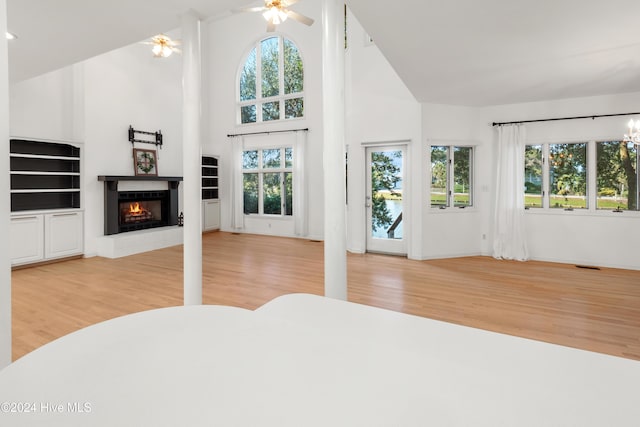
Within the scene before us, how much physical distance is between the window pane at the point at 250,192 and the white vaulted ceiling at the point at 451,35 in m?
4.84

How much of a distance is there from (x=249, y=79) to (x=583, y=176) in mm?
7502

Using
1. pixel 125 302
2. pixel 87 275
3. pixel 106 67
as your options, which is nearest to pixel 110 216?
pixel 87 275

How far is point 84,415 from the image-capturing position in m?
0.67

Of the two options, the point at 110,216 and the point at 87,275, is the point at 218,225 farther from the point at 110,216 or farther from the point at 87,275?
the point at 87,275

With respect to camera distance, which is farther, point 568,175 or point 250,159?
point 250,159

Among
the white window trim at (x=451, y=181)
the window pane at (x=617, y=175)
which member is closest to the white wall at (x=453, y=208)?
the white window trim at (x=451, y=181)

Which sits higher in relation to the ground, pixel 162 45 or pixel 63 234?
pixel 162 45

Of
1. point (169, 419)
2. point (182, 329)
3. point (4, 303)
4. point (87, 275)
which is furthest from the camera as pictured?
point (87, 275)

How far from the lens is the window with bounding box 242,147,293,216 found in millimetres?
8445

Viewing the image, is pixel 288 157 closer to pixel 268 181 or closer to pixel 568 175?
pixel 268 181

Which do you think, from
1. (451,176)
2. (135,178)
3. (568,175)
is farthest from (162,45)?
(568,175)

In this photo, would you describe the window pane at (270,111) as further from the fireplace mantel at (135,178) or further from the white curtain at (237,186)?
the fireplace mantel at (135,178)

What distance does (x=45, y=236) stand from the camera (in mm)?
5488

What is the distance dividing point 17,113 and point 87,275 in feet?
8.90
